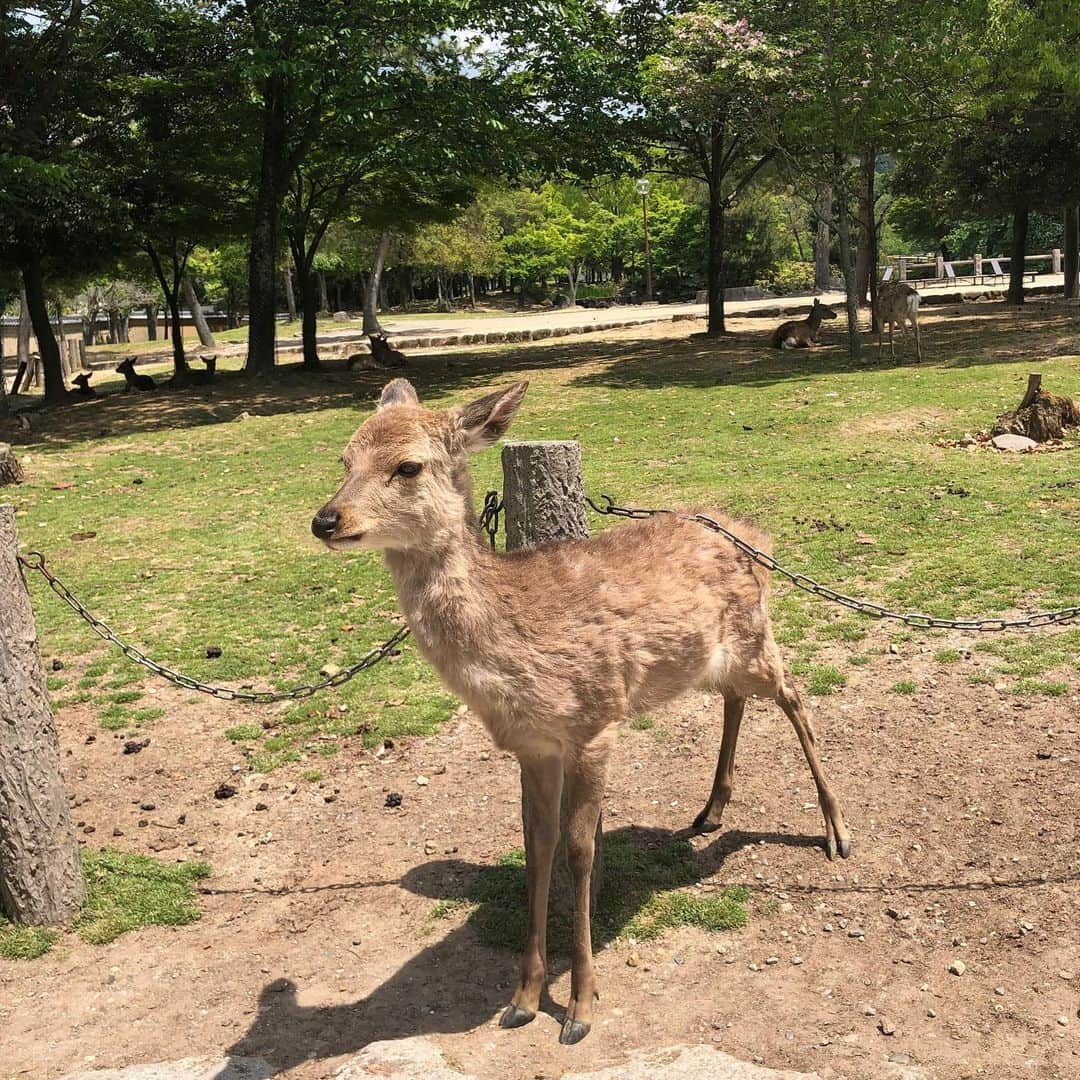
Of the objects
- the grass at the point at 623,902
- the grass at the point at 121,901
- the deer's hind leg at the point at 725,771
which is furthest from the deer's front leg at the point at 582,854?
the grass at the point at 121,901

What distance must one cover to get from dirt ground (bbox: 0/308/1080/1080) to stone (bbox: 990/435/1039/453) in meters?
6.15

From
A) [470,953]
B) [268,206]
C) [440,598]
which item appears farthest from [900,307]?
[440,598]

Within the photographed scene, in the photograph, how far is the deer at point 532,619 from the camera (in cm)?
365

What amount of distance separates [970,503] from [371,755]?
6.36 metres

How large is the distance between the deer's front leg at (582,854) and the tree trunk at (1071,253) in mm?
29269

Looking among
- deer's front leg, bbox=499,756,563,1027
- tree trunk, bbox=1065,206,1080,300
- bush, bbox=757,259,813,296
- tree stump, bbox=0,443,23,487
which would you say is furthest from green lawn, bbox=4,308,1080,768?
bush, bbox=757,259,813,296

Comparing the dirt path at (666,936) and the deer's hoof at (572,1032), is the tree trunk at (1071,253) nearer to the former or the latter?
the dirt path at (666,936)

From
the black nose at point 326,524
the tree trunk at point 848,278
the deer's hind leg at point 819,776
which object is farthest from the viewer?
the tree trunk at point 848,278

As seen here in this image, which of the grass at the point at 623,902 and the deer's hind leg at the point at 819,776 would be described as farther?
the deer's hind leg at the point at 819,776

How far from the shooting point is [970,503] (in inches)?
387

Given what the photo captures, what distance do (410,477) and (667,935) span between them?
219 centimetres

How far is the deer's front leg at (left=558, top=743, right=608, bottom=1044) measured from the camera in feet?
12.7

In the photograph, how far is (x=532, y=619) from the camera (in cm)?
391

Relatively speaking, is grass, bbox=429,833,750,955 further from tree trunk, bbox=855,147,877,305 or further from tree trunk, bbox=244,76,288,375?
tree trunk, bbox=244,76,288,375
